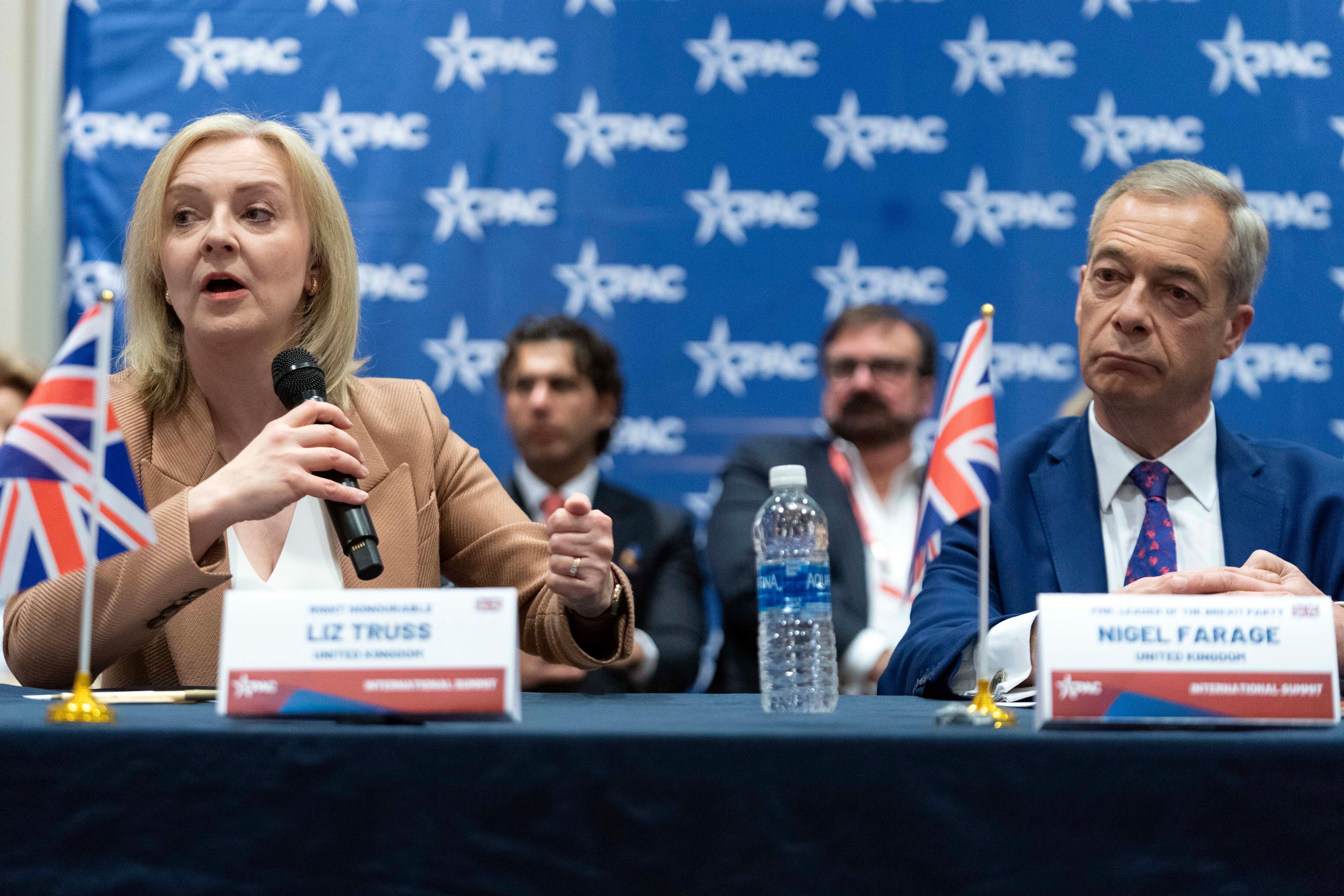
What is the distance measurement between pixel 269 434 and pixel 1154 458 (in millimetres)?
1534

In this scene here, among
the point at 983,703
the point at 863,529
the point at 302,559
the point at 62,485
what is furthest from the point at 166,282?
the point at 863,529

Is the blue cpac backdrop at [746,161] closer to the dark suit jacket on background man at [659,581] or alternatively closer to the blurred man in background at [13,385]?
the dark suit jacket on background man at [659,581]

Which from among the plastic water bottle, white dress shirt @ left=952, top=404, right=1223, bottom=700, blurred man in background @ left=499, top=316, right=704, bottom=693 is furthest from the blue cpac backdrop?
the plastic water bottle

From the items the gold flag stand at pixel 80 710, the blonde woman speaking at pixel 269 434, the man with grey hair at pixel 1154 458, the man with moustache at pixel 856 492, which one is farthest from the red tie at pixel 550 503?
the gold flag stand at pixel 80 710

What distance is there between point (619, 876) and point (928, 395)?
3.06 metres

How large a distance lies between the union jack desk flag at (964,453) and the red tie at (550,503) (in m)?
2.33

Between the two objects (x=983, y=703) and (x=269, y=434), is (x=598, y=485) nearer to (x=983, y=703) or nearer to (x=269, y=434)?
(x=269, y=434)

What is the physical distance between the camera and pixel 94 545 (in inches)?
52.9

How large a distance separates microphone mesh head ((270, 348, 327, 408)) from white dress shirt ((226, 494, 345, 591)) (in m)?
0.16

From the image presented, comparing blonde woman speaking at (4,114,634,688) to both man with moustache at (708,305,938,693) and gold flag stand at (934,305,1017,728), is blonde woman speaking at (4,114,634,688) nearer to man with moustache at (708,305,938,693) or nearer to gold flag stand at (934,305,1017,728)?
gold flag stand at (934,305,1017,728)

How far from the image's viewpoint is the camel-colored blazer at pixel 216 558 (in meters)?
1.62

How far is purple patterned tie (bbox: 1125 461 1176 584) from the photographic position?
6.63 ft

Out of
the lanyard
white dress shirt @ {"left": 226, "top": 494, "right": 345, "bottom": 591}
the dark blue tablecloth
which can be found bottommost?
the dark blue tablecloth

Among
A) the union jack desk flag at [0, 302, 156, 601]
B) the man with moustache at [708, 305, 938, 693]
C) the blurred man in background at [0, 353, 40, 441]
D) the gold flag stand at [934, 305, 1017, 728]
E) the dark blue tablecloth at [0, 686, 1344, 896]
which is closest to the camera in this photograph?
the dark blue tablecloth at [0, 686, 1344, 896]
